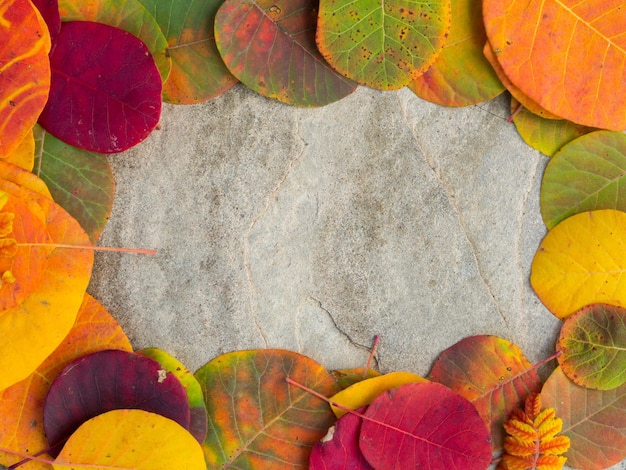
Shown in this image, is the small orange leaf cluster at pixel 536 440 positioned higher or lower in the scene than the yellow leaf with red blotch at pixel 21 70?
lower

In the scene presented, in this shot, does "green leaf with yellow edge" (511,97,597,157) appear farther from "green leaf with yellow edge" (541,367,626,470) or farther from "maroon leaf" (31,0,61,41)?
"maroon leaf" (31,0,61,41)

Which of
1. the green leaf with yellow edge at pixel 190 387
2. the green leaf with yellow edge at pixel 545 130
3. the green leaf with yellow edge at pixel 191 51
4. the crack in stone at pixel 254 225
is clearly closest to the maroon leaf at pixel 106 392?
the green leaf with yellow edge at pixel 190 387

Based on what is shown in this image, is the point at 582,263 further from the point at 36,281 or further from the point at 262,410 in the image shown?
the point at 36,281

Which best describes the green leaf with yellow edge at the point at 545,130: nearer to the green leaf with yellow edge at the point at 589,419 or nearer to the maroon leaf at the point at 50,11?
the green leaf with yellow edge at the point at 589,419

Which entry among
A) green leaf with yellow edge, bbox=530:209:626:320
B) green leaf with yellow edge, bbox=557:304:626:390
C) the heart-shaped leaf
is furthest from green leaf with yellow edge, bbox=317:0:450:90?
green leaf with yellow edge, bbox=557:304:626:390

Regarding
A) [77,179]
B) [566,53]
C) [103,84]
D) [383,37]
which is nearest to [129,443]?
[77,179]

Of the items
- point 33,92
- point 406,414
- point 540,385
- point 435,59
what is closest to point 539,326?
point 540,385

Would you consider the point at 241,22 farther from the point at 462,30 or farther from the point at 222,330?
the point at 222,330
